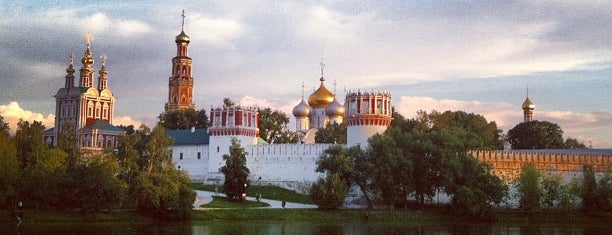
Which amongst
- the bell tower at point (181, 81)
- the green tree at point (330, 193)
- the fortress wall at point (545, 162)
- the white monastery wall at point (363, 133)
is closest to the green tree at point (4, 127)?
the green tree at point (330, 193)

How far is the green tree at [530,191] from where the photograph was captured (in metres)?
55.0

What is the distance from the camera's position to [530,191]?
181ft

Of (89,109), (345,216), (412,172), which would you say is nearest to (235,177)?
(345,216)

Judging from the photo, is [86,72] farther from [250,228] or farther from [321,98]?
[250,228]

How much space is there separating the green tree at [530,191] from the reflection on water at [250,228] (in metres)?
6.02

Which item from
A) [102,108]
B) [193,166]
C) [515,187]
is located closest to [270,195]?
[193,166]

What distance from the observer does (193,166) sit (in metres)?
73.8

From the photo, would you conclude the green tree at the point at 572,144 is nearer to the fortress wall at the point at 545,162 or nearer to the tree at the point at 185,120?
the fortress wall at the point at 545,162

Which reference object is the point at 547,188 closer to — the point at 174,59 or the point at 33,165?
the point at 33,165

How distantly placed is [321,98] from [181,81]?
70.3ft

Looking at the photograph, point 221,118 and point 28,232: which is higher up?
point 221,118

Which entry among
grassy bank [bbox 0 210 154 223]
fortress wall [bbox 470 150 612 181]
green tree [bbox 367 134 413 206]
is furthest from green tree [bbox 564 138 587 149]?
grassy bank [bbox 0 210 154 223]

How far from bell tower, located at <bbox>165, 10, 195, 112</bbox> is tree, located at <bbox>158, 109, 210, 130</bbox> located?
10.8m

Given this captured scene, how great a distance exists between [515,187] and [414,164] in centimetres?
906
